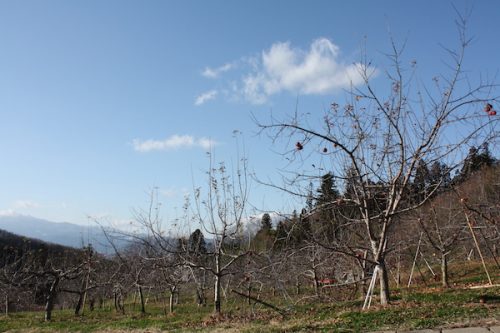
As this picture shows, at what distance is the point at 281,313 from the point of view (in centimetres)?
980

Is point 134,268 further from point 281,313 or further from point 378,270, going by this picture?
point 378,270

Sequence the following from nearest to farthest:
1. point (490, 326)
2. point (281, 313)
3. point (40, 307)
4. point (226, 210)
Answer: point (490, 326) < point (281, 313) < point (226, 210) < point (40, 307)

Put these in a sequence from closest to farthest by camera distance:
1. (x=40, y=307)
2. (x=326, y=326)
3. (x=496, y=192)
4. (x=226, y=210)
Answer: (x=326, y=326) → (x=226, y=210) → (x=496, y=192) → (x=40, y=307)

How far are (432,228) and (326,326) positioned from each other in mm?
14322

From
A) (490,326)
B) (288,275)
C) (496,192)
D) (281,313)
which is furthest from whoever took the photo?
(496,192)

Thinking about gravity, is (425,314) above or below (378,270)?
below

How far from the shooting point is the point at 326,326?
263 inches

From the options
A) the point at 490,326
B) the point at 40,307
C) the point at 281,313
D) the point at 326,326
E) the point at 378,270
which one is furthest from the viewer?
the point at 40,307

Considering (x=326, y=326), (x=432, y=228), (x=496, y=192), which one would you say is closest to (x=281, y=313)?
(x=326, y=326)

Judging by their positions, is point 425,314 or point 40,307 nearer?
point 425,314

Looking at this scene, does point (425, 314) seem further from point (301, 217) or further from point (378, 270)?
point (301, 217)

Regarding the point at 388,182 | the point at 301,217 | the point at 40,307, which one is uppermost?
the point at 388,182

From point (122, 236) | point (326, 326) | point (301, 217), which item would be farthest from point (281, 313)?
point (122, 236)

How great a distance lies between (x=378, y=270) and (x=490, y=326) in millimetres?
3127
